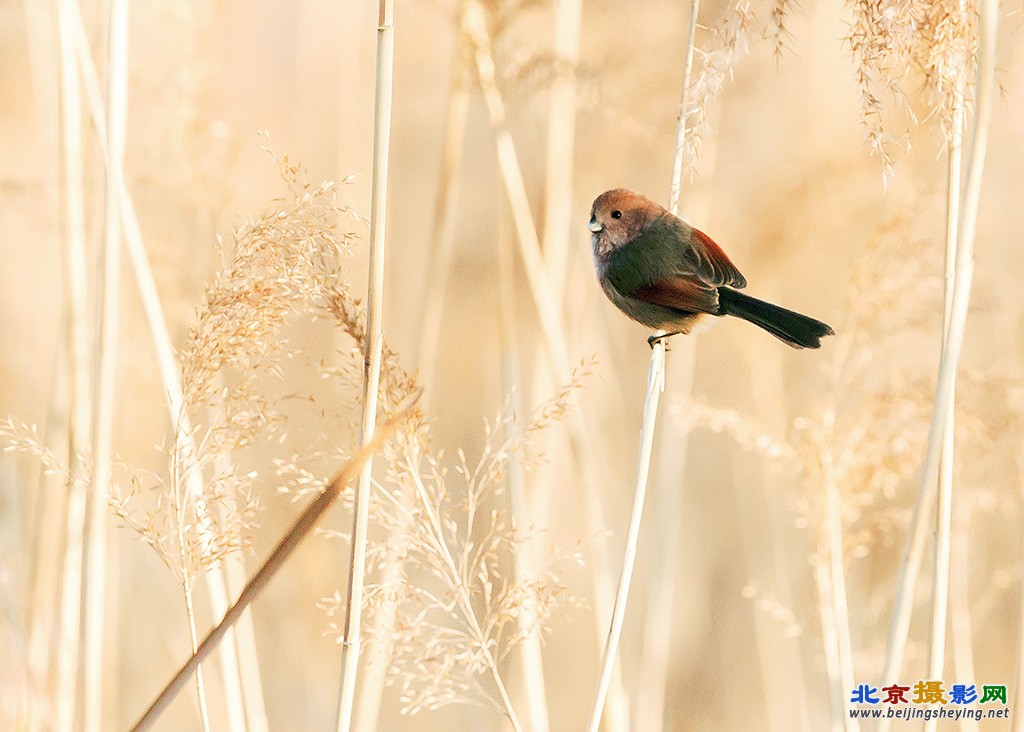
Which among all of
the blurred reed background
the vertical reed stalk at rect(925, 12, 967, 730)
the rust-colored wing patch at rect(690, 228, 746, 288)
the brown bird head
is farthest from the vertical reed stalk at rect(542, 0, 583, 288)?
the vertical reed stalk at rect(925, 12, 967, 730)

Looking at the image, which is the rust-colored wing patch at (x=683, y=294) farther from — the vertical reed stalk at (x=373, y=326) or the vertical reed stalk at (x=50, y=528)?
the vertical reed stalk at (x=50, y=528)

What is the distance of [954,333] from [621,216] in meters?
0.49

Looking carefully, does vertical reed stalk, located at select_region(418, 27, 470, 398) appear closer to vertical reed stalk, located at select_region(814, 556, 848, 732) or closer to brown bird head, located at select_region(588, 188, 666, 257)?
brown bird head, located at select_region(588, 188, 666, 257)

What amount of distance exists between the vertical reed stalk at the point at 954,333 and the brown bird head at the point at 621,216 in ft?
1.37

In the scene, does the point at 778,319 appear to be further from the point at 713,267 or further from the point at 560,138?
the point at 560,138

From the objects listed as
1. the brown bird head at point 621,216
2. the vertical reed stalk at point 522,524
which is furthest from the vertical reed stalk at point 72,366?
the brown bird head at point 621,216

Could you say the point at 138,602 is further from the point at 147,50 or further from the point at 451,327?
the point at 147,50

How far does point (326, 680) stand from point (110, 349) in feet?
5.02

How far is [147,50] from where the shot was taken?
74.6 inches

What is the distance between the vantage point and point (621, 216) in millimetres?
1408

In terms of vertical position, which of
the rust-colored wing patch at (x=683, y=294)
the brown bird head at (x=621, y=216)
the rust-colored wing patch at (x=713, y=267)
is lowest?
the rust-colored wing patch at (x=683, y=294)

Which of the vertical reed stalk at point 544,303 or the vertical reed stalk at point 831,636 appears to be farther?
the vertical reed stalk at point 544,303

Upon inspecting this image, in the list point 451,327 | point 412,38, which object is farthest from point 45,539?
point 412,38

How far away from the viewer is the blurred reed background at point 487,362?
1.11m
